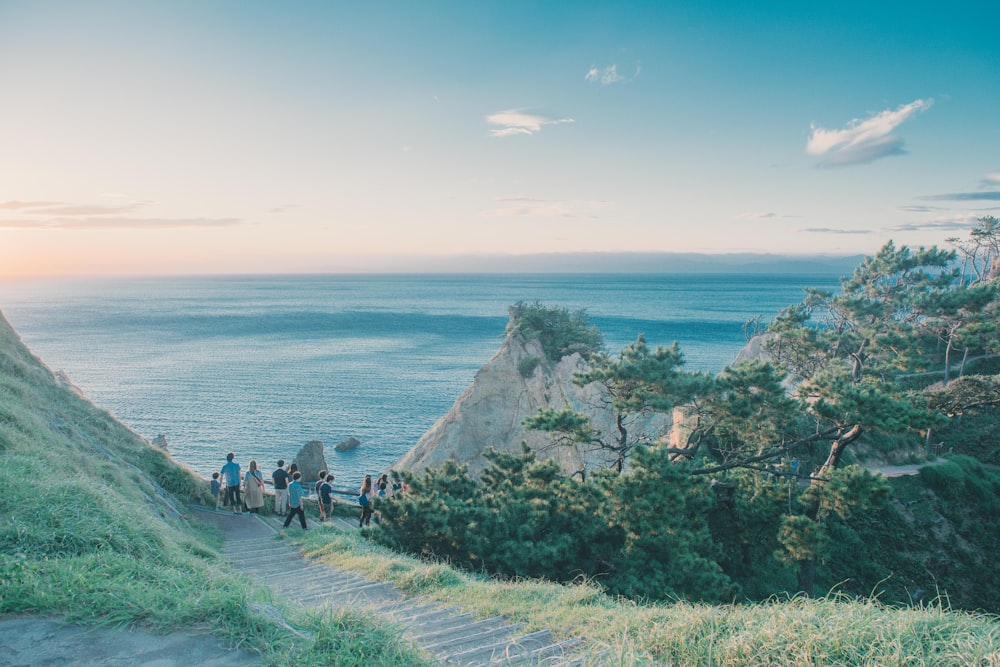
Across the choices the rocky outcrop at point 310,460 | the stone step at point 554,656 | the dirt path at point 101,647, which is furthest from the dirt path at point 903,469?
the rocky outcrop at point 310,460

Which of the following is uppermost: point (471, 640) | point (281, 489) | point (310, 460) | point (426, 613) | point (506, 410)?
point (471, 640)

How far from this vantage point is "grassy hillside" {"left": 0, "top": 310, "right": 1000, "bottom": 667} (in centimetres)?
436

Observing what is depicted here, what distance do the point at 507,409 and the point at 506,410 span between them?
0.24 feet

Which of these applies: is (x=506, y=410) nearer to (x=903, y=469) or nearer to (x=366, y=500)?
→ (x=366, y=500)

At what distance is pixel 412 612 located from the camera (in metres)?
6.65

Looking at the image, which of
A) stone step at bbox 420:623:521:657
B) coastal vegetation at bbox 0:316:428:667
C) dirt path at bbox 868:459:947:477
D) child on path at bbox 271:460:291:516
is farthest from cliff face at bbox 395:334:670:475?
stone step at bbox 420:623:521:657

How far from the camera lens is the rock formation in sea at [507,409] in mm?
26469

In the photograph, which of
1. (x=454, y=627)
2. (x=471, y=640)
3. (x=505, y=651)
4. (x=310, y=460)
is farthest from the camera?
(x=310, y=460)

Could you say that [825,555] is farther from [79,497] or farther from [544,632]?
[79,497]

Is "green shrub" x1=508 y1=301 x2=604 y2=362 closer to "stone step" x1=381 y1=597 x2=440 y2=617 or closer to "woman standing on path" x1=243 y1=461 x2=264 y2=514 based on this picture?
"woman standing on path" x1=243 y1=461 x2=264 y2=514

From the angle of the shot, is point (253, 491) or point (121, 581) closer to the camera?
point (121, 581)

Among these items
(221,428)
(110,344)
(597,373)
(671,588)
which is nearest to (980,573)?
(671,588)

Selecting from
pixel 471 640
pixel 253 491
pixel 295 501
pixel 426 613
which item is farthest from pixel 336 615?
pixel 253 491

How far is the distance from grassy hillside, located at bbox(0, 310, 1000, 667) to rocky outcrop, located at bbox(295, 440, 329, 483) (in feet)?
61.3
